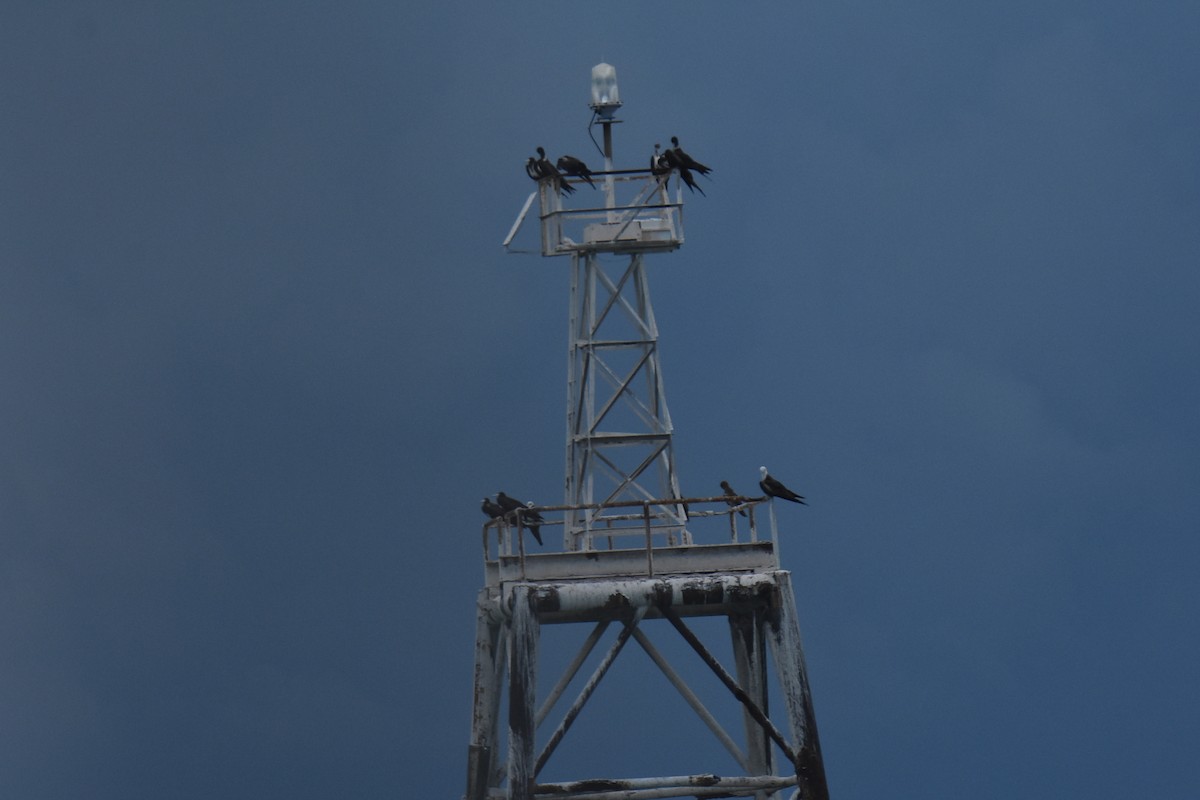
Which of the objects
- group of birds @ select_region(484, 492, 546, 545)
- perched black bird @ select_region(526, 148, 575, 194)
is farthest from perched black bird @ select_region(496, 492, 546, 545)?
perched black bird @ select_region(526, 148, 575, 194)

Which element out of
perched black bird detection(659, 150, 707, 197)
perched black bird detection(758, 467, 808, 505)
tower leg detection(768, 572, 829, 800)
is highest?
perched black bird detection(659, 150, 707, 197)

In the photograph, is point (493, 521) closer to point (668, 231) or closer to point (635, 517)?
point (635, 517)

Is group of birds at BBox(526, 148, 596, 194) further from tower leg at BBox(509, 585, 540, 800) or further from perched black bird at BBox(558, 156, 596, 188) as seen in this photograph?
tower leg at BBox(509, 585, 540, 800)

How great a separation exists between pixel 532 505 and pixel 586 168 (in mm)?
6495

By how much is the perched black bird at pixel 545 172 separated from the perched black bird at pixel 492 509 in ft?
18.6

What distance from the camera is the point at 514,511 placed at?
150ft

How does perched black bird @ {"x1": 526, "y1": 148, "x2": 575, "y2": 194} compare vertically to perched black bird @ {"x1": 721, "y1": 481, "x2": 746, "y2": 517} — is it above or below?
above

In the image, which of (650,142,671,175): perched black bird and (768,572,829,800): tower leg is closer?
(768,572,829,800): tower leg

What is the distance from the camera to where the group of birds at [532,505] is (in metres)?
45.1

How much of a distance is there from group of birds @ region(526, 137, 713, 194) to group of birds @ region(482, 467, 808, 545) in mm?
5721

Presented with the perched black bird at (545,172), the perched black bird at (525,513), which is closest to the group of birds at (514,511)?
the perched black bird at (525,513)

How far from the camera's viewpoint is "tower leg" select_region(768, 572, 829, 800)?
43.5m

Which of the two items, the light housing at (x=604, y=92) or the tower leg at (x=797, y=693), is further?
the light housing at (x=604, y=92)

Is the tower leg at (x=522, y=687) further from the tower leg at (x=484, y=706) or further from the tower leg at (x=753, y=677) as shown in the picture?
the tower leg at (x=753, y=677)
